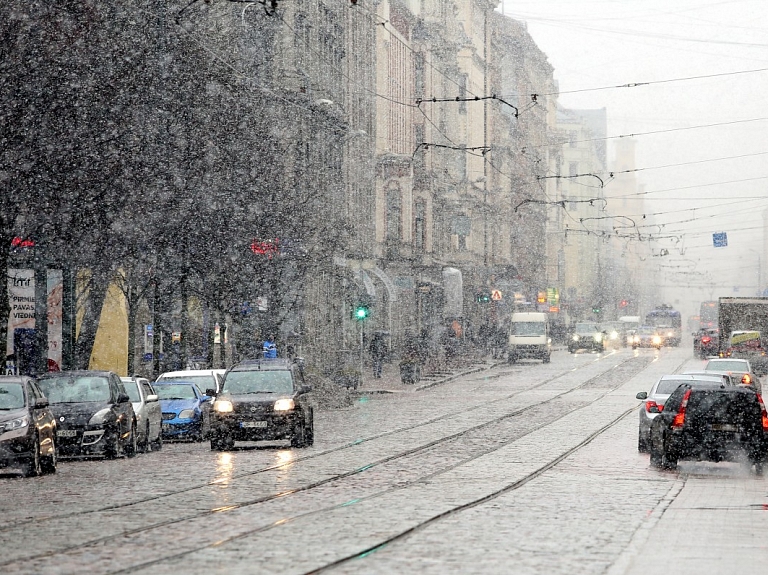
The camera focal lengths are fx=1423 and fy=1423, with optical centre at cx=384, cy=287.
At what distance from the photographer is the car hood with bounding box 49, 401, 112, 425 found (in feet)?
78.0

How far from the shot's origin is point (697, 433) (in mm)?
20922

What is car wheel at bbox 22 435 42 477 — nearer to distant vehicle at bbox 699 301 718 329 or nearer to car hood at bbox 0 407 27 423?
car hood at bbox 0 407 27 423

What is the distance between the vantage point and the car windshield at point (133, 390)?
2662 cm

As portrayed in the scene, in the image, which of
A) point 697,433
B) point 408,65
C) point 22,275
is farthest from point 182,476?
point 408,65

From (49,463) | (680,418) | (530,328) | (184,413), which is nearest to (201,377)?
(184,413)

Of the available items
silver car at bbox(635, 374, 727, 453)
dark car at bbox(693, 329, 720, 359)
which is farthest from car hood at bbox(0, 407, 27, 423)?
dark car at bbox(693, 329, 720, 359)

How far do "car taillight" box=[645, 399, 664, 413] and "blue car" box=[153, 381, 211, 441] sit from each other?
1003cm

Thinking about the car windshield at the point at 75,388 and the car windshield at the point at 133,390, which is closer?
the car windshield at the point at 75,388

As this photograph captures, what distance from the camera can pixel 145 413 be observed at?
26328 millimetres

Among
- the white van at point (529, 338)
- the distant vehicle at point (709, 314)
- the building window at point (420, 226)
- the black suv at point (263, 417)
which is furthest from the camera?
the distant vehicle at point (709, 314)

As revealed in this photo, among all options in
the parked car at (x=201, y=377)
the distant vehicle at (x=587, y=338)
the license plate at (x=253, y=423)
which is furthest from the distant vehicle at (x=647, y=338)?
the license plate at (x=253, y=423)

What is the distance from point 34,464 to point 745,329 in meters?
48.5

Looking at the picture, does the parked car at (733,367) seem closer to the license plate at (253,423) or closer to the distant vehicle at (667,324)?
the license plate at (253,423)

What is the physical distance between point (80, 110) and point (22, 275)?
23.1ft
